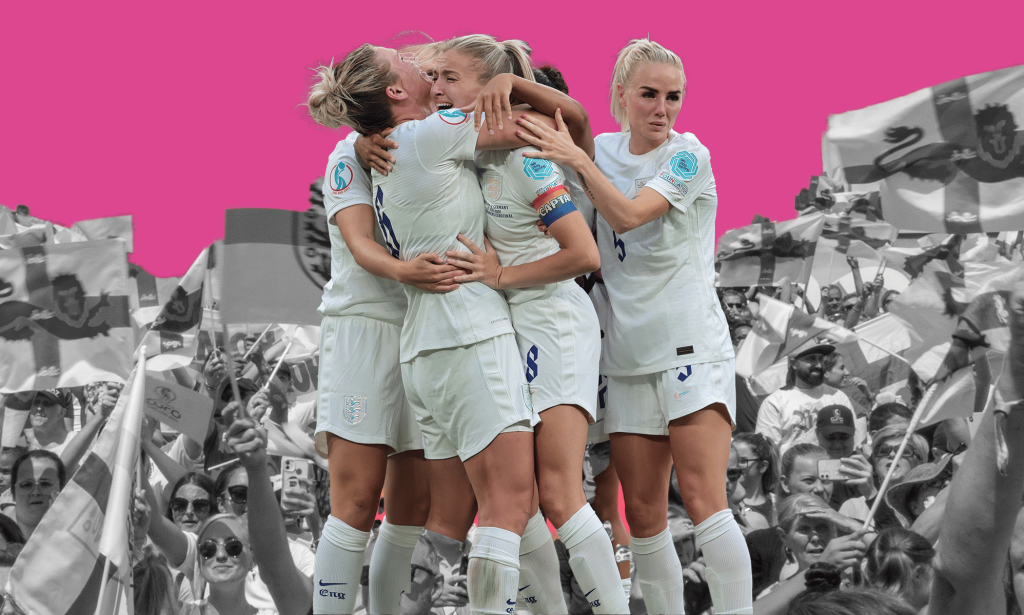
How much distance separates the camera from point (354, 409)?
12.5 ft

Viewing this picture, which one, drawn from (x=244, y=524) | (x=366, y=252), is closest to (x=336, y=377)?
(x=366, y=252)

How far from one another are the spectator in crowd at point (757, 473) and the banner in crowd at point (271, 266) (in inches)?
166

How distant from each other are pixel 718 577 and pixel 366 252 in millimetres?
1906

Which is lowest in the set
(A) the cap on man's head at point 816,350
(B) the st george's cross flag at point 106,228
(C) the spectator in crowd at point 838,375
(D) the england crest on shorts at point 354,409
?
(C) the spectator in crowd at point 838,375

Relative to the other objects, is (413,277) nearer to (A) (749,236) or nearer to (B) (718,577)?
(B) (718,577)

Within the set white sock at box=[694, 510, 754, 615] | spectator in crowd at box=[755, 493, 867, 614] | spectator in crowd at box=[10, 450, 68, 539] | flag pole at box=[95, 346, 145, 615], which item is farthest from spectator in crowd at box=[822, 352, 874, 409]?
spectator in crowd at box=[10, 450, 68, 539]

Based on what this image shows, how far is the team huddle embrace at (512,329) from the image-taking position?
341cm

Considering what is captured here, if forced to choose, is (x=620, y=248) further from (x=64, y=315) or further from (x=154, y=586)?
(x=64, y=315)

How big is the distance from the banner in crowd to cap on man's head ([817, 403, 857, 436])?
4947 millimetres

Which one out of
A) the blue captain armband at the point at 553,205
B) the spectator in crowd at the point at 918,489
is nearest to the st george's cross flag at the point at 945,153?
the spectator in crowd at the point at 918,489

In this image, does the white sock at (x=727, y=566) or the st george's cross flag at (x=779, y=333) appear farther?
the st george's cross flag at (x=779, y=333)

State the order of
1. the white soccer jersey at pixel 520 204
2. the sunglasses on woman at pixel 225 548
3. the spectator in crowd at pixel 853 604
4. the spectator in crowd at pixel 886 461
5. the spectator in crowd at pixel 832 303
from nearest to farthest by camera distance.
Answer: the white soccer jersey at pixel 520 204, the spectator in crowd at pixel 853 604, the sunglasses on woman at pixel 225 548, the spectator in crowd at pixel 886 461, the spectator in crowd at pixel 832 303

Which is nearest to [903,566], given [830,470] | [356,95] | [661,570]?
[830,470]

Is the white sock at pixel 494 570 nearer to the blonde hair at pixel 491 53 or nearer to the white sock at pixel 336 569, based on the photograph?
the white sock at pixel 336 569
